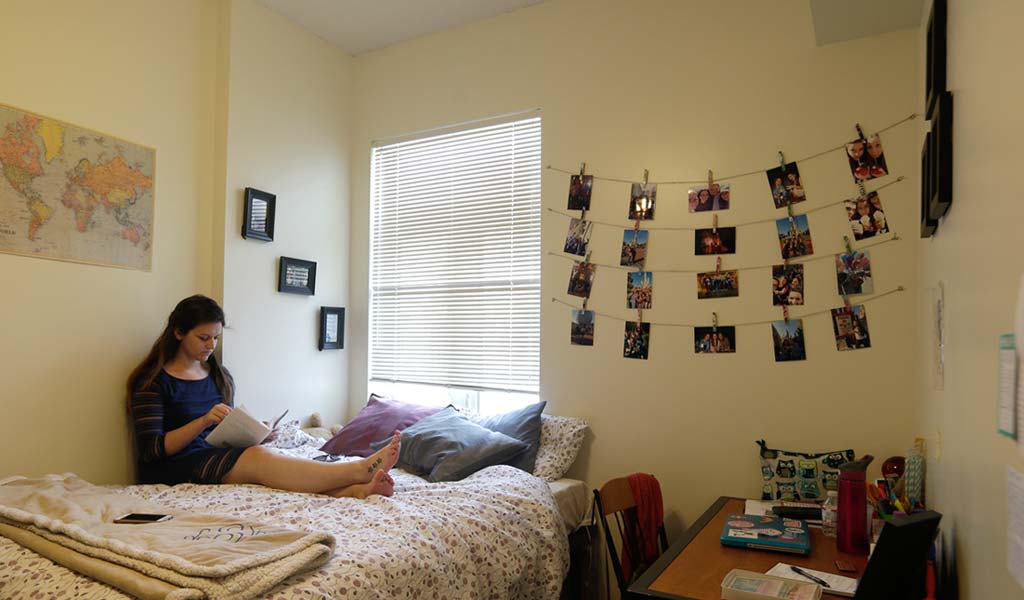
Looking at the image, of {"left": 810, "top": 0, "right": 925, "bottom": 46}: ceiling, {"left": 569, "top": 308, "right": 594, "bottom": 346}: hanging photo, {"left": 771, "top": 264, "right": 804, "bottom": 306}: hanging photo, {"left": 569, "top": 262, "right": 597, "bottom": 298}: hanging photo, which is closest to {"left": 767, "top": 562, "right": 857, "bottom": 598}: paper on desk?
{"left": 771, "top": 264, "right": 804, "bottom": 306}: hanging photo

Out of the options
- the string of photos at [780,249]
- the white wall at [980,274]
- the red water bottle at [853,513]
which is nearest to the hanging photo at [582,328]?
the string of photos at [780,249]

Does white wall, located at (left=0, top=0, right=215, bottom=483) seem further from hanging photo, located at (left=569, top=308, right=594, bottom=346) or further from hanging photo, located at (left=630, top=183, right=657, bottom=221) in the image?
hanging photo, located at (left=630, top=183, right=657, bottom=221)

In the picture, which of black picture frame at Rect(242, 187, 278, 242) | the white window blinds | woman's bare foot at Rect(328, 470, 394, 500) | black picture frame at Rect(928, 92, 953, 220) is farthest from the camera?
the white window blinds

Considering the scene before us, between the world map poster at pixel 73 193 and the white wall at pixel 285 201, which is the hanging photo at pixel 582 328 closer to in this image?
the white wall at pixel 285 201

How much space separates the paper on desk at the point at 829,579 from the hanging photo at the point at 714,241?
4.64 ft

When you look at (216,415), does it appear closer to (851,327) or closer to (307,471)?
(307,471)

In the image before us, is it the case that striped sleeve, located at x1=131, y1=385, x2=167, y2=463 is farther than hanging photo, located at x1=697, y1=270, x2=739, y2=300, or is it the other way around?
hanging photo, located at x1=697, y1=270, x2=739, y2=300

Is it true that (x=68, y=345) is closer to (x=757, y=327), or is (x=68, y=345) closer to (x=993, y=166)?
(x=757, y=327)

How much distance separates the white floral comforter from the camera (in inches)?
62.8

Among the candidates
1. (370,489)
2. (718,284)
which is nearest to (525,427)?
(370,489)

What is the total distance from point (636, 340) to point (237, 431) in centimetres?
170

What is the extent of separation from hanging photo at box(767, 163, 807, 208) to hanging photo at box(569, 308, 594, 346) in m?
0.94

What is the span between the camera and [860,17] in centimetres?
237

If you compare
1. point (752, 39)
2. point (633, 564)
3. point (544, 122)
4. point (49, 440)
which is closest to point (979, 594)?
point (633, 564)
